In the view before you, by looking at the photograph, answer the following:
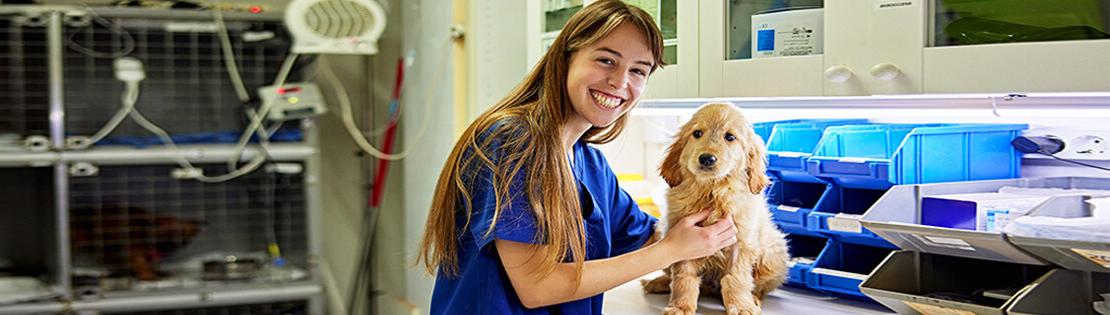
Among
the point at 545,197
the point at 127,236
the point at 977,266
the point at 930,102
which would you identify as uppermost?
the point at 930,102

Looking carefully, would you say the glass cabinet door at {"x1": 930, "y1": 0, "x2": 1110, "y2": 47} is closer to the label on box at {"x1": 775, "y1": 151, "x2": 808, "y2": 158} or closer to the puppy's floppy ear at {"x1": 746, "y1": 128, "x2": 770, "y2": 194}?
the puppy's floppy ear at {"x1": 746, "y1": 128, "x2": 770, "y2": 194}

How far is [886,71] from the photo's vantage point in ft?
4.18

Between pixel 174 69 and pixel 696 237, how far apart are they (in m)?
2.03

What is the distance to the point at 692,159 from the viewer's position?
1.43 m

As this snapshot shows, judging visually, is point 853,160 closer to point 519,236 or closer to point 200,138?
point 519,236

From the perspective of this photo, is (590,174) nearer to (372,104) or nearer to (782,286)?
(782,286)

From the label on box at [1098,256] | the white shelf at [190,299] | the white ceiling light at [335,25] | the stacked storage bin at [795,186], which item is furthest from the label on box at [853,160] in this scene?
the white shelf at [190,299]

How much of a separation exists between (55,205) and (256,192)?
1.83 feet

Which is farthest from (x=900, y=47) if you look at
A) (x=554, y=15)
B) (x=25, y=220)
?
(x=25, y=220)

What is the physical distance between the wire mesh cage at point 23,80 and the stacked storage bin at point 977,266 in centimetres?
234

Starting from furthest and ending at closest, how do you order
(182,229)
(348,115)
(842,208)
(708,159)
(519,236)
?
(348,115) → (182,229) → (842,208) → (708,159) → (519,236)

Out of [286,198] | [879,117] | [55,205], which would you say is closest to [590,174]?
[879,117]

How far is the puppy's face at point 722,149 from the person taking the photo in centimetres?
141

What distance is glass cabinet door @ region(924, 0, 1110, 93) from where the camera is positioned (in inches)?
43.0
